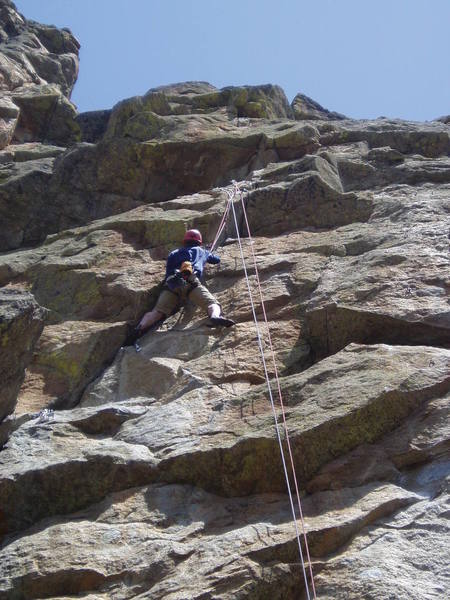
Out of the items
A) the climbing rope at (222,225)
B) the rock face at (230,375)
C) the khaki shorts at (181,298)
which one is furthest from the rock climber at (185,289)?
the climbing rope at (222,225)

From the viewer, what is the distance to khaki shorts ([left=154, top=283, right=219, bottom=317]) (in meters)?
11.4

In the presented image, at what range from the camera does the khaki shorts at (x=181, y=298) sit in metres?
11.4

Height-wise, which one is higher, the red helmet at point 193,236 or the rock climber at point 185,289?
the red helmet at point 193,236

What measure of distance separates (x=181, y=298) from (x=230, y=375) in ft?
8.74

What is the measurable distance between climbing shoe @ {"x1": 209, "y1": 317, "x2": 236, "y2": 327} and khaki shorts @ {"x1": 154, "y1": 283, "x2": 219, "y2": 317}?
46 cm

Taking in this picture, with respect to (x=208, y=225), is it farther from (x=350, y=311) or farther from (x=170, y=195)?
(x=350, y=311)

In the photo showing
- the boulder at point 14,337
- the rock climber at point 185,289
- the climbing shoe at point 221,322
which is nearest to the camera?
the boulder at point 14,337

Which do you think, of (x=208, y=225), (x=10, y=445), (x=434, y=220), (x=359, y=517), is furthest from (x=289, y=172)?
(x=359, y=517)

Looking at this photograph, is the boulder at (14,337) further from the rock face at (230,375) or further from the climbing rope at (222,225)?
the climbing rope at (222,225)

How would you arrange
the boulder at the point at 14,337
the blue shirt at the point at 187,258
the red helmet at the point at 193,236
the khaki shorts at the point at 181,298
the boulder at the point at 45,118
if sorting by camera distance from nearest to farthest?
the boulder at the point at 14,337 < the khaki shorts at the point at 181,298 < the blue shirt at the point at 187,258 < the red helmet at the point at 193,236 < the boulder at the point at 45,118

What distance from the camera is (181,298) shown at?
471 inches

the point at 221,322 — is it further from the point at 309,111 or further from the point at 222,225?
the point at 309,111

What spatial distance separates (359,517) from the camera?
671 centimetres

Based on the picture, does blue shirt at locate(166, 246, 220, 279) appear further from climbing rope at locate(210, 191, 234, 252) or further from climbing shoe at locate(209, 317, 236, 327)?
climbing shoe at locate(209, 317, 236, 327)
